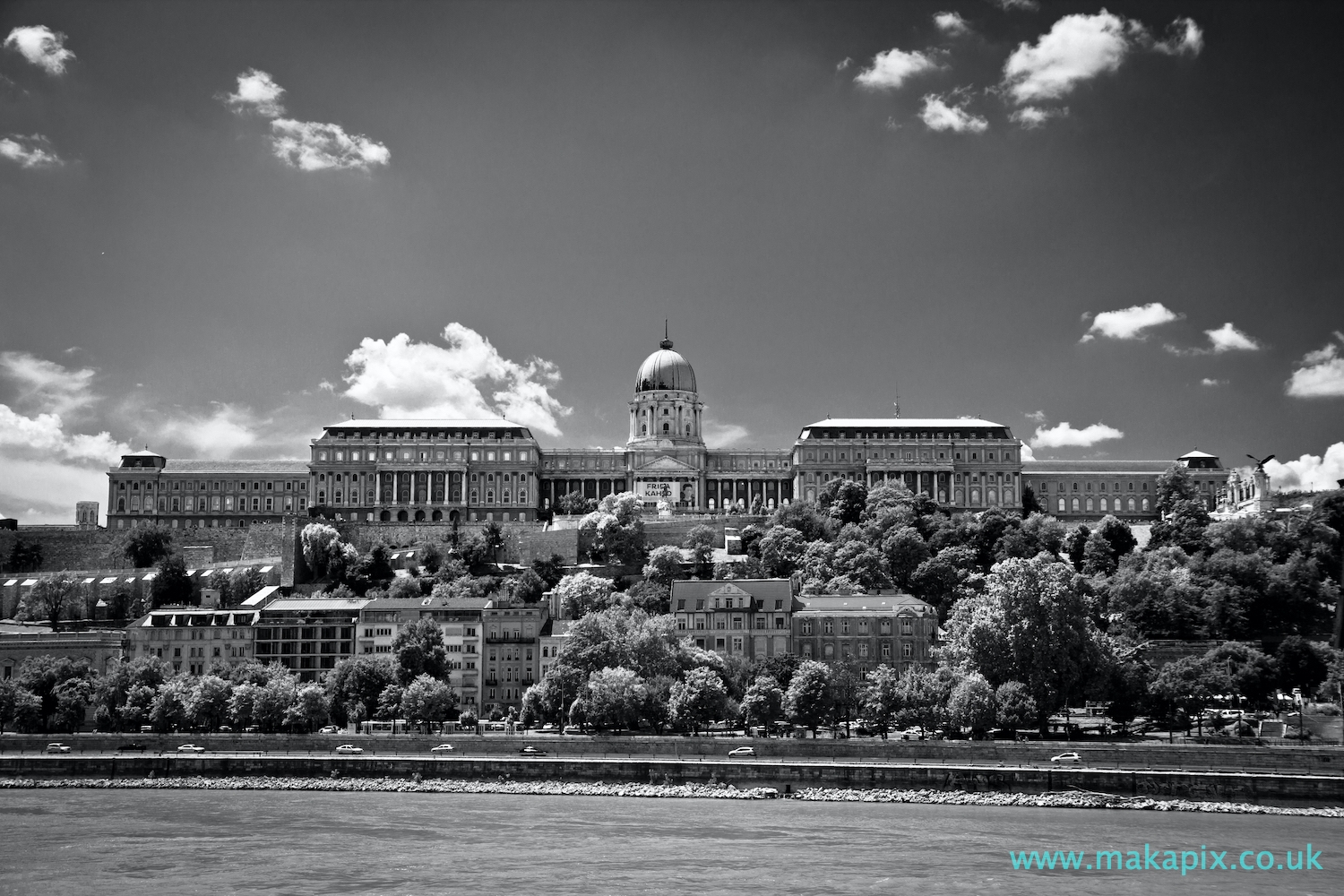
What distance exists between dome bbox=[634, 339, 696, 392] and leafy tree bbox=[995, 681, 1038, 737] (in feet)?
270

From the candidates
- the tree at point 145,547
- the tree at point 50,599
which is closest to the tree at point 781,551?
the tree at point 145,547

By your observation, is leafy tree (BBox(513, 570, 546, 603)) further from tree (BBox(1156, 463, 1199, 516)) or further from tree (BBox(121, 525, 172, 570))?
tree (BBox(1156, 463, 1199, 516))

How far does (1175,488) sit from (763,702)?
72.3 meters

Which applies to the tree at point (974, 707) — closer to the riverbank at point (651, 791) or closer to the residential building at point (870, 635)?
the riverbank at point (651, 791)

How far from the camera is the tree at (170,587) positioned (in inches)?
3780

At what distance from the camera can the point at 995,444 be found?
431ft

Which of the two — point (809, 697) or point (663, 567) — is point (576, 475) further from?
point (809, 697)

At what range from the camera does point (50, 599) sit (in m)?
96.8

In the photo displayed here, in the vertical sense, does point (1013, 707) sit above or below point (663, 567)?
below

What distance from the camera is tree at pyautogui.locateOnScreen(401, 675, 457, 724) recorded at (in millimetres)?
68250

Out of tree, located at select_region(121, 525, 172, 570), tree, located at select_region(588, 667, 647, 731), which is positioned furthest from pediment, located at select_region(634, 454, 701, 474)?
tree, located at select_region(588, 667, 647, 731)

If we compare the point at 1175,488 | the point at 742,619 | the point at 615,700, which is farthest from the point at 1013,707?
Result: the point at 1175,488

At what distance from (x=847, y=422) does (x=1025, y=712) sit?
7575 cm

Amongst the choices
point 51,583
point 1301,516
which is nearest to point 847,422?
point 1301,516
